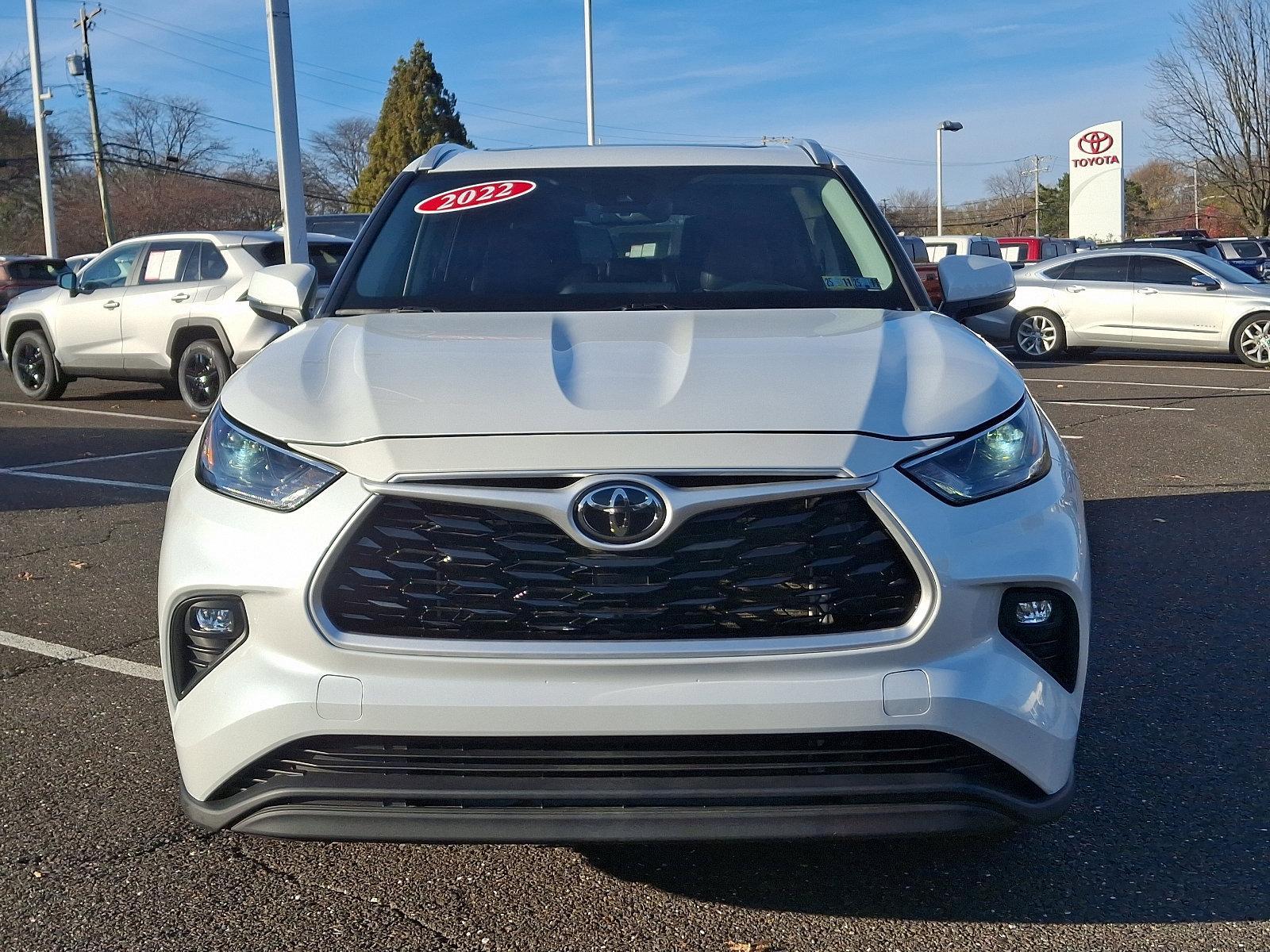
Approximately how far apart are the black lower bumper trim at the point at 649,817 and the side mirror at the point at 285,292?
190 cm

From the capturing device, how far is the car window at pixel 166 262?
12.1m

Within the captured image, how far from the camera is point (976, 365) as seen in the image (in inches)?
114

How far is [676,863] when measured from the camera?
9.66 ft

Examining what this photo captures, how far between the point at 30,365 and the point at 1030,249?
68.6ft

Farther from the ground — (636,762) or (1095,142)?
(1095,142)

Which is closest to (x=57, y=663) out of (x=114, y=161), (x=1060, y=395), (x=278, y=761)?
(x=278, y=761)

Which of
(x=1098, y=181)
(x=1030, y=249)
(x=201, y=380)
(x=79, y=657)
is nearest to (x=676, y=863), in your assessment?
(x=79, y=657)

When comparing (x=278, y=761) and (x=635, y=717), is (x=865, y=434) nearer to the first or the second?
(x=635, y=717)

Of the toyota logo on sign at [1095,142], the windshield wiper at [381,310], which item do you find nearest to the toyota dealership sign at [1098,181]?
the toyota logo on sign at [1095,142]

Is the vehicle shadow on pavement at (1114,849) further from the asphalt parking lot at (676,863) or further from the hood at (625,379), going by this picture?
the hood at (625,379)

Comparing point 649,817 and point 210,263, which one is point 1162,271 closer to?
point 210,263

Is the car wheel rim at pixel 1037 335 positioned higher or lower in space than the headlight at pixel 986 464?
lower

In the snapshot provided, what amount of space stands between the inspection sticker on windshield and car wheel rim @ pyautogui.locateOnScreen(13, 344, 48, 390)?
38.1 ft

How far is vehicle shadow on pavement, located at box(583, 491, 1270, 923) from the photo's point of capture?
8.97ft
